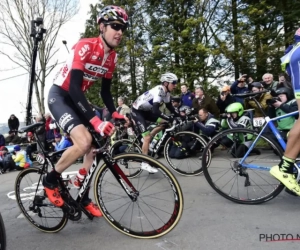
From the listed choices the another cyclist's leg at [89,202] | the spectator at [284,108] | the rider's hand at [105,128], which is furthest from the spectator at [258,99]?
the rider's hand at [105,128]

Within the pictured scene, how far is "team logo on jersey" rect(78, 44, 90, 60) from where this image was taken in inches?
111

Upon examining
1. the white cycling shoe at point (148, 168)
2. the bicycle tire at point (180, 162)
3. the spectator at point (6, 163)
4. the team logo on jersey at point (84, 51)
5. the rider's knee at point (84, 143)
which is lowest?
the spectator at point (6, 163)

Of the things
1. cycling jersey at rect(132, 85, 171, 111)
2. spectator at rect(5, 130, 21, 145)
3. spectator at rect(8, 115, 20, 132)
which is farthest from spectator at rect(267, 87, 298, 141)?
spectator at rect(8, 115, 20, 132)

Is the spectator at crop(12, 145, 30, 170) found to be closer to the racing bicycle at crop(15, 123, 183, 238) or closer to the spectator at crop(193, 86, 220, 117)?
the spectator at crop(193, 86, 220, 117)

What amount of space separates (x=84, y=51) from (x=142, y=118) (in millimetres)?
3202

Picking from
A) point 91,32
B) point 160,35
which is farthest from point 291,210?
point 91,32

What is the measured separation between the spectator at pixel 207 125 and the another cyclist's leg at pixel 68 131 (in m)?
4.16

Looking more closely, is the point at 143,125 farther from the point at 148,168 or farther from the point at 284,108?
the point at 148,168

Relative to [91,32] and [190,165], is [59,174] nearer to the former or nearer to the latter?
[190,165]

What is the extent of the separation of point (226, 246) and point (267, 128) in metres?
1.50

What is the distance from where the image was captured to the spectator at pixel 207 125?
6.83m

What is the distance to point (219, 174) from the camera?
4438mm

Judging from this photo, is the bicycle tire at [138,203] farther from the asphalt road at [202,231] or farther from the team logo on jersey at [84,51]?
the team logo on jersey at [84,51]

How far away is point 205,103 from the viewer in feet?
27.8
